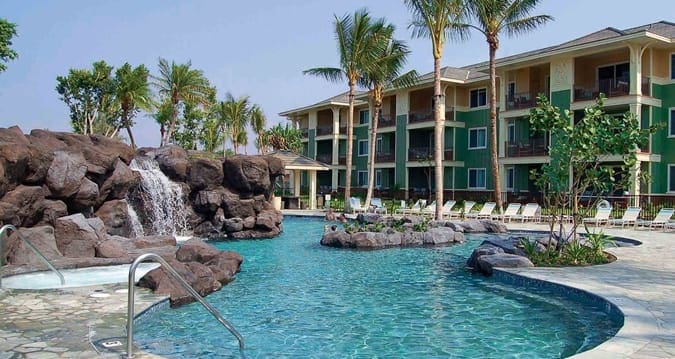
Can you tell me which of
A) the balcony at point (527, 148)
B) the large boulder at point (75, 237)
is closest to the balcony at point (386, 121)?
the balcony at point (527, 148)

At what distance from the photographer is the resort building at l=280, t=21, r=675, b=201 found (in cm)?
2653

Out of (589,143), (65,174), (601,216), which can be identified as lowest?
(601,216)

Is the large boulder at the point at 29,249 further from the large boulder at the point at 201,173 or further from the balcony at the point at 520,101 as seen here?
the balcony at the point at 520,101

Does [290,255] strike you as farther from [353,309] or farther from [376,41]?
[376,41]

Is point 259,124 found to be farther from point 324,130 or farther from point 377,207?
point 377,207

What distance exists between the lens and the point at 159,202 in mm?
19141

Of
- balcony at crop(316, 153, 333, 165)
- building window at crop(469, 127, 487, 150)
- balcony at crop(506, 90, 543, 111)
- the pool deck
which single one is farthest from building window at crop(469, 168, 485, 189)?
the pool deck

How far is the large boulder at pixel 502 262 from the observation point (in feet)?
36.7

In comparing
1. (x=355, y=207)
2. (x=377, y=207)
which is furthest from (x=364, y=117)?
(x=355, y=207)

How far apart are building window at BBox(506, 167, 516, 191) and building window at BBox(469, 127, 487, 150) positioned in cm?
282

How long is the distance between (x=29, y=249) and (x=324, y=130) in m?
35.8

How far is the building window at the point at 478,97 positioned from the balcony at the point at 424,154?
10.4ft

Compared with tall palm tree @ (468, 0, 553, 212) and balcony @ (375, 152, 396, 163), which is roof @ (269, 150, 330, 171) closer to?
balcony @ (375, 152, 396, 163)

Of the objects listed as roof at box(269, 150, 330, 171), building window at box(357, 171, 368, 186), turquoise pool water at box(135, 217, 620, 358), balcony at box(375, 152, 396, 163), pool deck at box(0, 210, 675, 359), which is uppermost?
balcony at box(375, 152, 396, 163)
